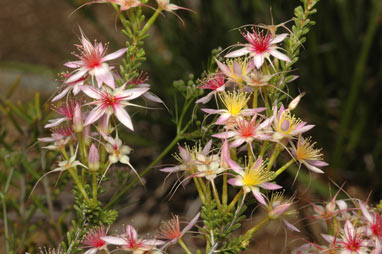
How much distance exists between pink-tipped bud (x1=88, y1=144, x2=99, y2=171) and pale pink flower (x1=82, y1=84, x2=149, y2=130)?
1.6 inches

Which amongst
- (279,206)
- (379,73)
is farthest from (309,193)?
(279,206)

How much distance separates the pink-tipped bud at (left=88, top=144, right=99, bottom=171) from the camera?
30.6 inches

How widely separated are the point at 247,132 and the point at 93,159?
24cm

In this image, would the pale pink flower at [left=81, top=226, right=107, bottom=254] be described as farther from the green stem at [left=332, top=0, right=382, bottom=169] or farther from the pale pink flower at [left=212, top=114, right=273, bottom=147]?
the green stem at [left=332, top=0, right=382, bottom=169]

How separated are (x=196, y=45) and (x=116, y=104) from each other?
3.99 feet

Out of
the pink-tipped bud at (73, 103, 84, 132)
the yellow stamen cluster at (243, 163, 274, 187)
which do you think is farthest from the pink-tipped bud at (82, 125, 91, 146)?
the yellow stamen cluster at (243, 163, 274, 187)

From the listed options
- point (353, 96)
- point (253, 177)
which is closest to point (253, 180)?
point (253, 177)

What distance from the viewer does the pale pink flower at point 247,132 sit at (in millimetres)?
769

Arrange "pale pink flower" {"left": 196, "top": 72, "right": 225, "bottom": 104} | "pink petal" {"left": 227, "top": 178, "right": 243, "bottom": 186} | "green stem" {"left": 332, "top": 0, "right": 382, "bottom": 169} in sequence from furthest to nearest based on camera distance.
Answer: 1. "green stem" {"left": 332, "top": 0, "right": 382, "bottom": 169}
2. "pale pink flower" {"left": 196, "top": 72, "right": 225, "bottom": 104}
3. "pink petal" {"left": 227, "top": 178, "right": 243, "bottom": 186}

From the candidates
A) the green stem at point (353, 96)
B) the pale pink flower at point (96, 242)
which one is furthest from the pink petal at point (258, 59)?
the green stem at point (353, 96)

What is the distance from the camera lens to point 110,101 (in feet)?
2.59

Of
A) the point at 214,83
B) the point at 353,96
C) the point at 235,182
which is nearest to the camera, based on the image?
the point at 235,182

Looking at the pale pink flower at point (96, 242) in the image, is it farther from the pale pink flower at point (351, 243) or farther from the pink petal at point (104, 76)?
the pale pink flower at point (351, 243)

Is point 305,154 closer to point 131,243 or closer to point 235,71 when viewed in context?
point 235,71
